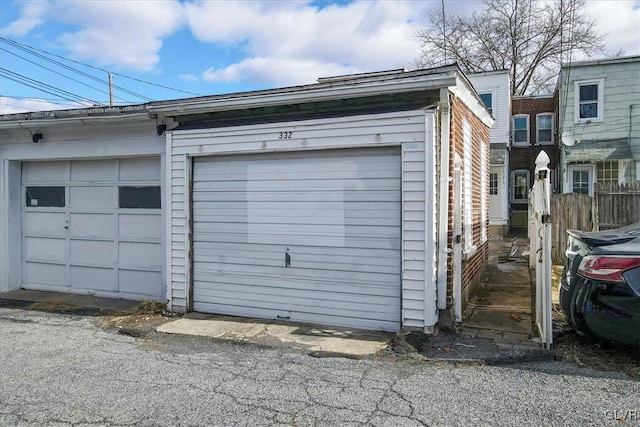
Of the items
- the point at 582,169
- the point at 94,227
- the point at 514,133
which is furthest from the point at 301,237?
the point at 514,133

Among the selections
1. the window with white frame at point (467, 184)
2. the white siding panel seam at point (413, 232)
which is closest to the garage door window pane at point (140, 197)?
the white siding panel seam at point (413, 232)

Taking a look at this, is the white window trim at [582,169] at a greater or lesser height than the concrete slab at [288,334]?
greater

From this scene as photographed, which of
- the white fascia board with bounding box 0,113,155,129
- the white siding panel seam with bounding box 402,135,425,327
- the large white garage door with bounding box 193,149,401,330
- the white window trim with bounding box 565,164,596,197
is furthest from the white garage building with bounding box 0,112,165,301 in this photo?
the white window trim with bounding box 565,164,596,197

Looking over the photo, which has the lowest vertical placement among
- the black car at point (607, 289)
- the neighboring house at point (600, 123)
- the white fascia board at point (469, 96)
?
the black car at point (607, 289)

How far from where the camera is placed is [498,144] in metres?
18.3

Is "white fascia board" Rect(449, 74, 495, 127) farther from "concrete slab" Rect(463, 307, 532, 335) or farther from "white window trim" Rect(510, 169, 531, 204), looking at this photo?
"white window trim" Rect(510, 169, 531, 204)

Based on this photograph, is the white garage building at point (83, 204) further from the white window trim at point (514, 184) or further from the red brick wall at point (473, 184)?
the white window trim at point (514, 184)

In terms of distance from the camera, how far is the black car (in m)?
4.37

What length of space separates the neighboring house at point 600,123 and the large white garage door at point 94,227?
14.4 meters

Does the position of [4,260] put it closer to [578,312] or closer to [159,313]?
[159,313]

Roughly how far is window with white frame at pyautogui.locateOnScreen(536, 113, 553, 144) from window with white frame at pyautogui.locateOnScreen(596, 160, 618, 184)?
497 centimetres

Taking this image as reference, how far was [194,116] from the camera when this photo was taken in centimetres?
709

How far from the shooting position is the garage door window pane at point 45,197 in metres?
8.64

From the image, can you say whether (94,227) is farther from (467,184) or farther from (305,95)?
(467,184)
